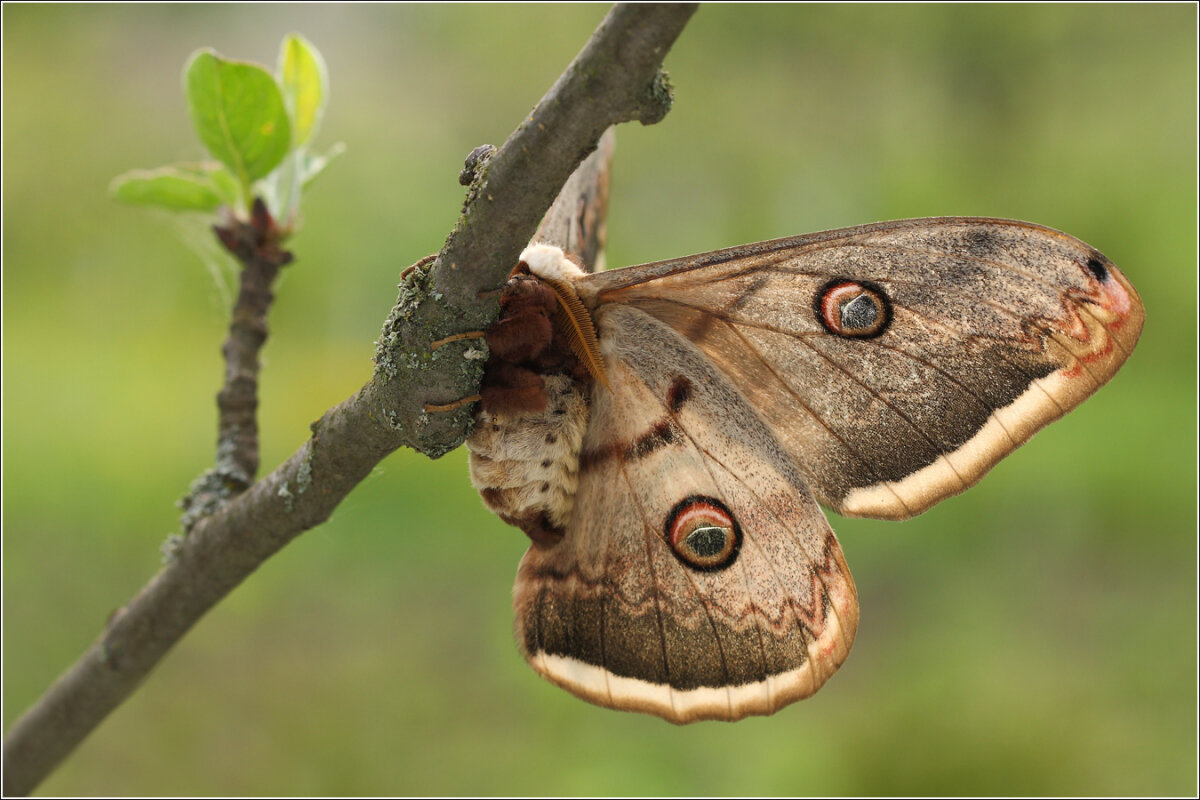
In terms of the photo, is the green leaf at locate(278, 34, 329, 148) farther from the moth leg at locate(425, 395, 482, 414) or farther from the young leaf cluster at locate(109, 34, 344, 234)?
the moth leg at locate(425, 395, 482, 414)

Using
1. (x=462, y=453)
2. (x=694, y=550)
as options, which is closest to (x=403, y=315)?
(x=694, y=550)

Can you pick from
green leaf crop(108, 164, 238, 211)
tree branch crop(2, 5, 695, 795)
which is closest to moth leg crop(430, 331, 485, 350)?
tree branch crop(2, 5, 695, 795)

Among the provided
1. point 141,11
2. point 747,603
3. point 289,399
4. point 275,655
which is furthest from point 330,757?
point 141,11

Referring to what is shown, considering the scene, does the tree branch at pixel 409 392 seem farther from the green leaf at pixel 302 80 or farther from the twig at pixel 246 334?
the green leaf at pixel 302 80

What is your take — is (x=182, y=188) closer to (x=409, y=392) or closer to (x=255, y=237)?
(x=255, y=237)

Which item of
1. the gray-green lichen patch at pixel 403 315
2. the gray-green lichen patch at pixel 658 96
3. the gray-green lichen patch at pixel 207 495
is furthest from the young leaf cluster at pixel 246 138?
the gray-green lichen patch at pixel 658 96

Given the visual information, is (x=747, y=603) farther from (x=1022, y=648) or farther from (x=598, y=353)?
(x=1022, y=648)
